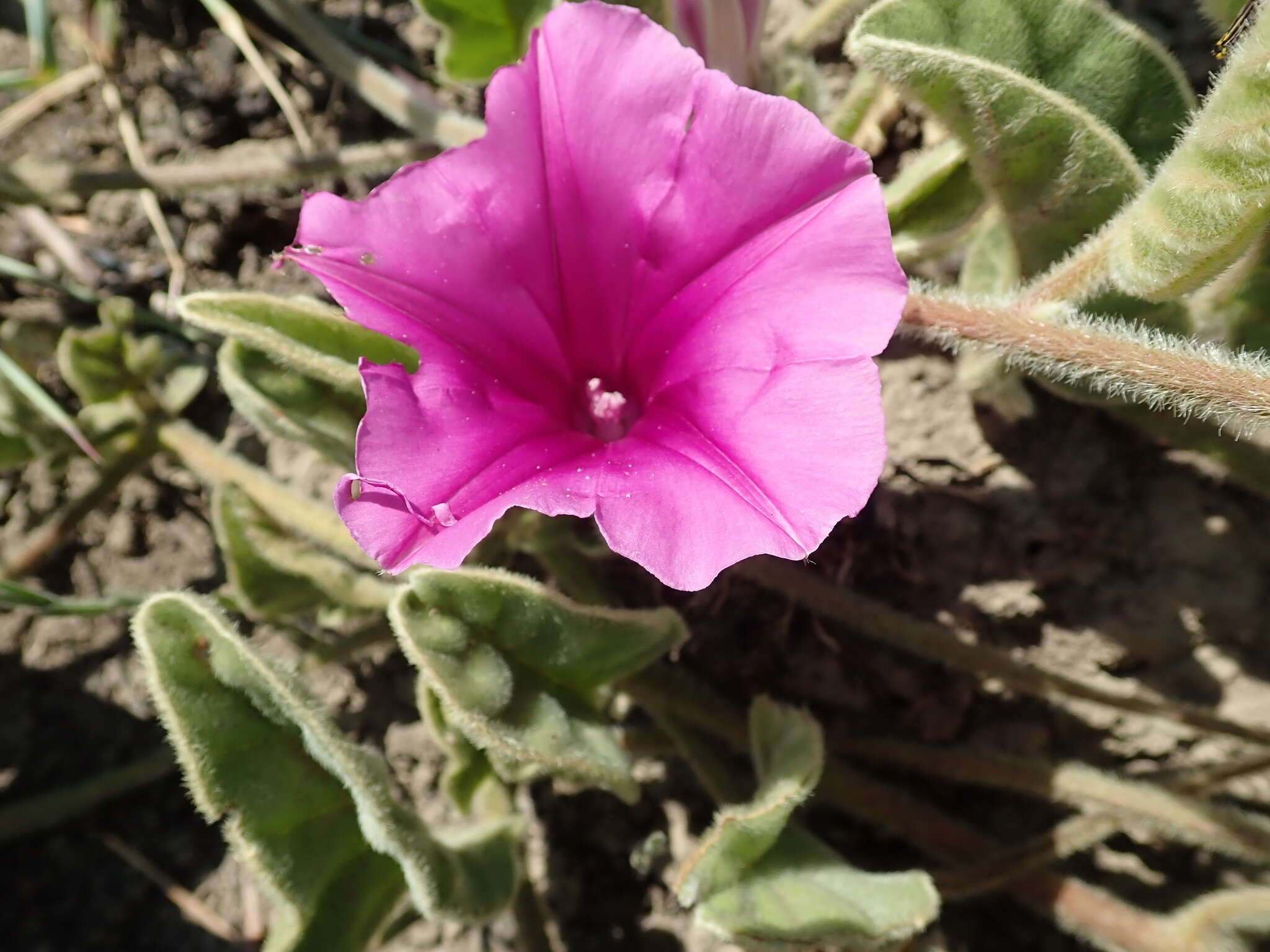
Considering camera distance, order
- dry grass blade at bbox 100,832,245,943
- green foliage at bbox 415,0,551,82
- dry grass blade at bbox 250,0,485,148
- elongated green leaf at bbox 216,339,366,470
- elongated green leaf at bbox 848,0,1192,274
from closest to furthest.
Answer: elongated green leaf at bbox 848,0,1192,274, elongated green leaf at bbox 216,339,366,470, green foliage at bbox 415,0,551,82, dry grass blade at bbox 250,0,485,148, dry grass blade at bbox 100,832,245,943

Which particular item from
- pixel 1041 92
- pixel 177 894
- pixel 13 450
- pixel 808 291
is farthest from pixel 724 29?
pixel 177 894

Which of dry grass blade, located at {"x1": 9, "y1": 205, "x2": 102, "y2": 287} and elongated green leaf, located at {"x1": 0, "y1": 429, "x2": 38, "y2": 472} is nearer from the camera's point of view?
elongated green leaf, located at {"x1": 0, "y1": 429, "x2": 38, "y2": 472}

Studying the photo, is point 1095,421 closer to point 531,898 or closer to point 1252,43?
point 1252,43

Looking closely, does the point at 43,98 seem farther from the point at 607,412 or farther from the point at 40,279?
the point at 607,412

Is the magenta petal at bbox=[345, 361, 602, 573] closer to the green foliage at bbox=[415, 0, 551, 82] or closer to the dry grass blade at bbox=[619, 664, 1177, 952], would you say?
the dry grass blade at bbox=[619, 664, 1177, 952]

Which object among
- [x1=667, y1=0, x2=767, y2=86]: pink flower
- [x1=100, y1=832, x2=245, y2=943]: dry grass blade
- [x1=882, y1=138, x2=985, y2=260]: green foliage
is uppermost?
[x1=667, y1=0, x2=767, y2=86]: pink flower

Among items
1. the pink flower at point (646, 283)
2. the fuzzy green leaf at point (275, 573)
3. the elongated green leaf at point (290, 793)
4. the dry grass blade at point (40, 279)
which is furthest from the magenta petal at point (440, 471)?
the dry grass blade at point (40, 279)

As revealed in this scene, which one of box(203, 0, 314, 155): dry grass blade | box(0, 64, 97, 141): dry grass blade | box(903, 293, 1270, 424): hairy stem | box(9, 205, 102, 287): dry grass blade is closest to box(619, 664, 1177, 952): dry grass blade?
box(903, 293, 1270, 424): hairy stem
